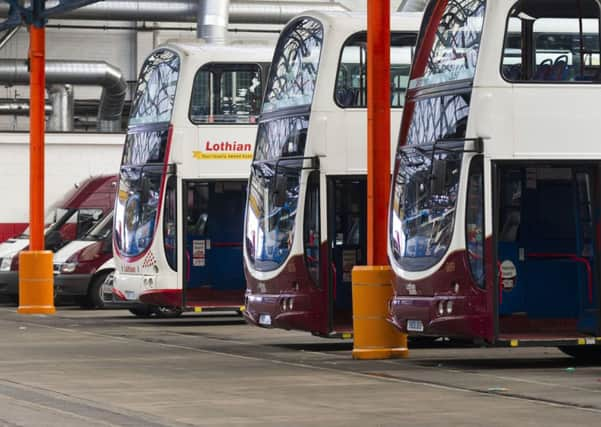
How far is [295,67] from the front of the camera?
20.3 metres

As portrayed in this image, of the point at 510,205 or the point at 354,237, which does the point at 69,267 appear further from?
the point at 510,205

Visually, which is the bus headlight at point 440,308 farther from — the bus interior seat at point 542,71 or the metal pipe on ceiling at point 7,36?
the metal pipe on ceiling at point 7,36

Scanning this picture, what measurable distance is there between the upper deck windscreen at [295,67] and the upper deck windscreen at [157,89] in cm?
529

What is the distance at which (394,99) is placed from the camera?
20922mm

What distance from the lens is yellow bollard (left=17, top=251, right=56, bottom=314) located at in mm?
29188

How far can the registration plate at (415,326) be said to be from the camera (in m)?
17.0

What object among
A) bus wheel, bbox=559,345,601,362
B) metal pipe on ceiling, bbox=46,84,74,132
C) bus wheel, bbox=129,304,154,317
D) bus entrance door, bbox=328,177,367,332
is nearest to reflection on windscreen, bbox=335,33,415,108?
bus entrance door, bbox=328,177,367,332

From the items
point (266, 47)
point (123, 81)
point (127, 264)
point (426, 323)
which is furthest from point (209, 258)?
point (123, 81)

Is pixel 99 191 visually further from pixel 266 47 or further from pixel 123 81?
pixel 123 81

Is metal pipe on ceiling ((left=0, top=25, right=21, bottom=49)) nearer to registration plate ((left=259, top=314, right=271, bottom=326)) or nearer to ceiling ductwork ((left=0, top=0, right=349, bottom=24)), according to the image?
ceiling ductwork ((left=0, top=0, right=349, bottom=24))

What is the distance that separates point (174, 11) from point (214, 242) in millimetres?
15905

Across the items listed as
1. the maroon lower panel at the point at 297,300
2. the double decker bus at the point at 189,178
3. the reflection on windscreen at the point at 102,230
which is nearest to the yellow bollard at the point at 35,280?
the reflection on windscreen at the point at 102,230

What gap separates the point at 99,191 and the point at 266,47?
24.8ft

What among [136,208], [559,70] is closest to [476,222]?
[559,70]
